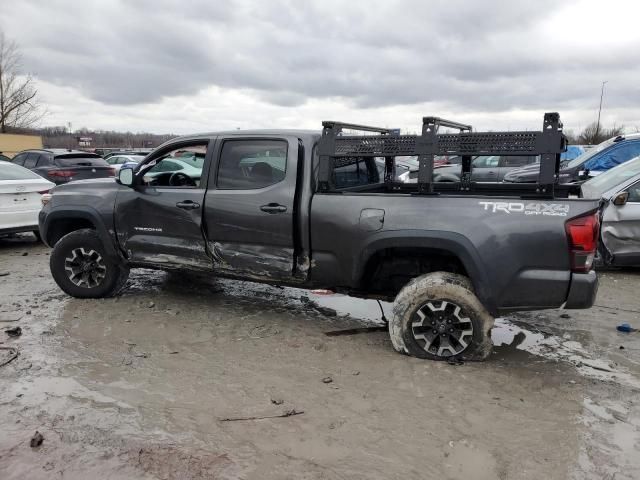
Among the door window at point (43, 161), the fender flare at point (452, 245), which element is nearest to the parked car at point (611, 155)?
the fender flare at point (452, 245)

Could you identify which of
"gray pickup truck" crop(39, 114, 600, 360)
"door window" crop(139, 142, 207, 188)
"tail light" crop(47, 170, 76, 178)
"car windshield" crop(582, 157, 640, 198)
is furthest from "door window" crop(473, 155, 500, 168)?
"door window" crop(139, 142, 207, 188)

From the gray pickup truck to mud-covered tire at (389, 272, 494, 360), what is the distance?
0.03 feet

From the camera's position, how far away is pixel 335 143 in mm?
4199

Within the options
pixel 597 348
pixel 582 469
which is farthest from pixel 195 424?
pixel 597 348

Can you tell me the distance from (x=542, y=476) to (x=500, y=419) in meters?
0.56

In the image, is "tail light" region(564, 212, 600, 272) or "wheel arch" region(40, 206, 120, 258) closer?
"tail light" region(564, 212, 600, 272)

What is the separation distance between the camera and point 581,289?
353 centimetres

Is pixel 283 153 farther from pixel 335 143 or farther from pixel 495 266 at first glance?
pixel 495 266

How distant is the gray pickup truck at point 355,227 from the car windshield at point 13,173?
11.4 feet

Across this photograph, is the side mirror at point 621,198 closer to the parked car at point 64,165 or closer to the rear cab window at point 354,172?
the rear cab window at point 354,172

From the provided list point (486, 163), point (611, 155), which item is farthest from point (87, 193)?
point (486, 163)

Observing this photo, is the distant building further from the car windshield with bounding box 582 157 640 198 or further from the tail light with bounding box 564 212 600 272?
the tail light with bounding box 564 212 600 272

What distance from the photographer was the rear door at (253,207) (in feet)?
14.3

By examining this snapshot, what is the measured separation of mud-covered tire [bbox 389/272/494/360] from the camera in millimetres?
3805
